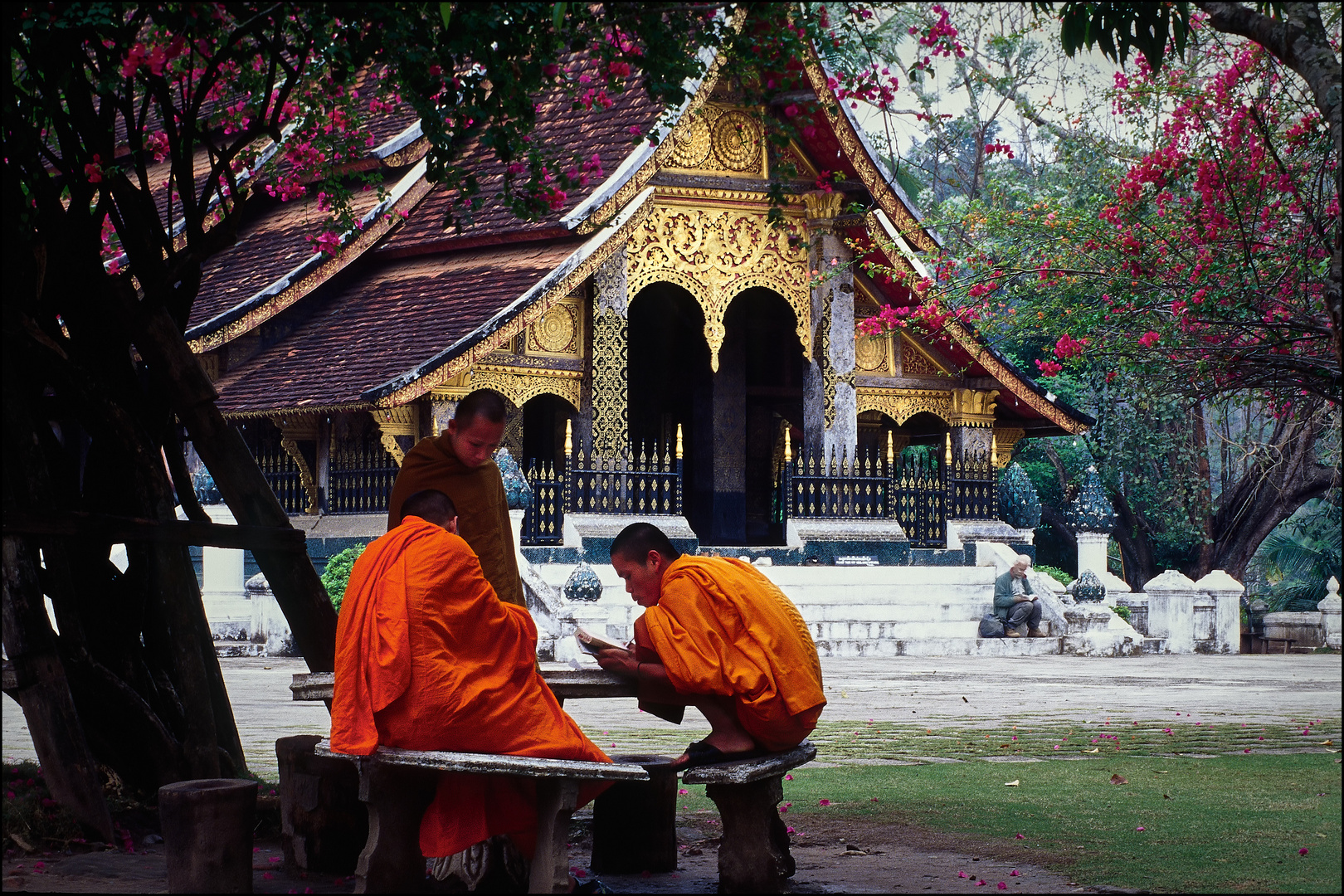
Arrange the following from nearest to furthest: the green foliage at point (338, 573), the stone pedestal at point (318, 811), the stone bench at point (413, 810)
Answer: the stone bench at point (413, 810), the stone pedestal at point (318, 811), the green foliage at point (338, 573)

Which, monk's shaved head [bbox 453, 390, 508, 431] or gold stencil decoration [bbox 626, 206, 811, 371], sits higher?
gold stencil decoration [bbox 626, 206, 811, 371]

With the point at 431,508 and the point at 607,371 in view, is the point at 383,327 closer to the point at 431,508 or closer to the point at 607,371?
the point at 607,371

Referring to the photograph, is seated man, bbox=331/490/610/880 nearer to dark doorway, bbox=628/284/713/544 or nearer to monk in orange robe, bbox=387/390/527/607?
monk in orange robe, bbox=387/390/527/607

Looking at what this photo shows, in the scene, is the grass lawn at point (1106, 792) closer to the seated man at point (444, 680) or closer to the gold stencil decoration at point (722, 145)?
the seated man at point (444, 680)

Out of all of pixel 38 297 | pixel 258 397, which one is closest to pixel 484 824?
pixel 38 297

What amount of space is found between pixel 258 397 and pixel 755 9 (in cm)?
1197

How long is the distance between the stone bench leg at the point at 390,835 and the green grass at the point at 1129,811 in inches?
82.2

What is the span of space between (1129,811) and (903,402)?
1324 centimetres

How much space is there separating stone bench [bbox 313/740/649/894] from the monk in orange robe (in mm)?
1290

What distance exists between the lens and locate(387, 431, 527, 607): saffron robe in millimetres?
6492

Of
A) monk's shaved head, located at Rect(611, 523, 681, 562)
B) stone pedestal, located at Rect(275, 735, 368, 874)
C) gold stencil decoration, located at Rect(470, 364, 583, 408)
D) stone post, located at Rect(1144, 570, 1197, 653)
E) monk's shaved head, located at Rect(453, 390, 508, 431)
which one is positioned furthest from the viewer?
stone post, located at Rect(1144, 570, 1197, 653)

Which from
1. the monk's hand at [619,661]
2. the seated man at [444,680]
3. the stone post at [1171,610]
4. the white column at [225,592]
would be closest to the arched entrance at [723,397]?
the stone post at [1171,610]

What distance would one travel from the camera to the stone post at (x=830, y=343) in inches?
751

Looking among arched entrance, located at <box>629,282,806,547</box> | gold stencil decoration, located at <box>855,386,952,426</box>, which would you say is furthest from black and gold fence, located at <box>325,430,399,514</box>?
gold stencil decoration, located at <box>855,386,952,426</box>
